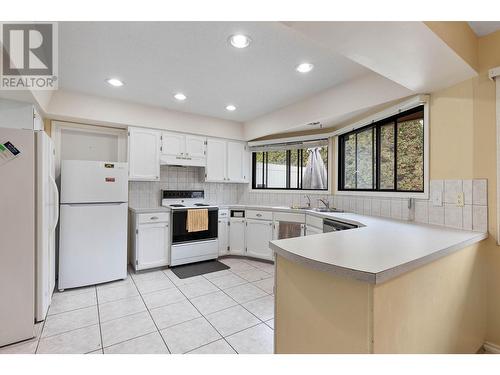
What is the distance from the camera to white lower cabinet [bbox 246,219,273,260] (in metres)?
3.75

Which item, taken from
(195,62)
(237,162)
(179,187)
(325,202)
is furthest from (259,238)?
(195,62)

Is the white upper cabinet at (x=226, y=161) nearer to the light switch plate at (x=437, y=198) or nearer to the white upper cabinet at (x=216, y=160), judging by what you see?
the white upper cabinet at (x=216, y=160)

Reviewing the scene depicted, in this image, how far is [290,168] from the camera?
419cm

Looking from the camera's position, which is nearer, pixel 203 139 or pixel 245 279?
pixel 245 279

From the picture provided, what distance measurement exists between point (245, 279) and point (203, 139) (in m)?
2.32

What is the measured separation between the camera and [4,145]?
6.04ft

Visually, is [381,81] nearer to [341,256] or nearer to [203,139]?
[341,256]

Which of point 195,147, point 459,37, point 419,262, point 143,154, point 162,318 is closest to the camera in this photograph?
point 419,262

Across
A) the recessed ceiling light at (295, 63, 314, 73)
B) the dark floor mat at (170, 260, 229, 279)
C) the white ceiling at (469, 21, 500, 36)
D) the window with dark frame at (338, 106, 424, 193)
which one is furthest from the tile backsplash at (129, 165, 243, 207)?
the white ceiling at (469, 21, 500, 36)

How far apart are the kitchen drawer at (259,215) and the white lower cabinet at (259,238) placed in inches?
2.1

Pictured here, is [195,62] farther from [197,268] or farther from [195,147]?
[197,268]

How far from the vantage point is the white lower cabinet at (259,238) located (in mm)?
3748

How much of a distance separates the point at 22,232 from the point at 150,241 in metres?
1.56

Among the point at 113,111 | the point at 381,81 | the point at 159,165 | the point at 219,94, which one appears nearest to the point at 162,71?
the point at 219,94
